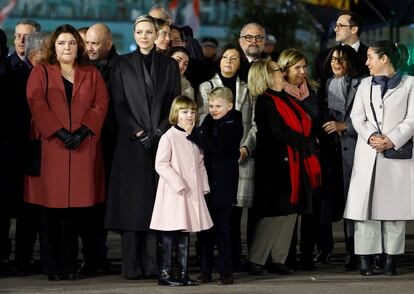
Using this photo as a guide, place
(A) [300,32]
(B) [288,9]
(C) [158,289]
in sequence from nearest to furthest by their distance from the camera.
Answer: (C) [158,289], (B) [288,9], (A) [300,32]

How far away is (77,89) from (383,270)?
10.3 ft

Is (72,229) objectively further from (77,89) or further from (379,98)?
(379,98)

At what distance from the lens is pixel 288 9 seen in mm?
33125

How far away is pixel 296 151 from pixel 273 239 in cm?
81

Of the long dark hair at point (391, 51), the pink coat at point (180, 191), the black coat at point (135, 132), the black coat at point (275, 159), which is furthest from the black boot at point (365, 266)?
the black coat at point (135, 132)

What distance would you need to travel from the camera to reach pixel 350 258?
12.3m

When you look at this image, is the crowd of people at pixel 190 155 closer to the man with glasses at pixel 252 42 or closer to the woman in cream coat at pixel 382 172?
the woman in cream coat at pixel 382 172

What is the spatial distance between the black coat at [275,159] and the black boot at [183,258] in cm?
100

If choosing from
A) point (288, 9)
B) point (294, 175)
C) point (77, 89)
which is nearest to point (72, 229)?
point (77, 89)

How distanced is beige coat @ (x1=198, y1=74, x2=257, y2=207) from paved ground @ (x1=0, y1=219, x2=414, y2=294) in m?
0.73

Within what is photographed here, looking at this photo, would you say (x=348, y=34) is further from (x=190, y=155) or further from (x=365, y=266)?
(x=190, y=155)

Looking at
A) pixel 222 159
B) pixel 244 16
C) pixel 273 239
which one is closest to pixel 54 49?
pixel 222 159

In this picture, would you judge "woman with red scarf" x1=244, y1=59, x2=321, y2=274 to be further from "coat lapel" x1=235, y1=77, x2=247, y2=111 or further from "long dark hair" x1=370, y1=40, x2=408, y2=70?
"long dark hair" x1=370, y1=40, x2=408, y2=70

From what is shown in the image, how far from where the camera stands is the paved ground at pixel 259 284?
10695 mm
